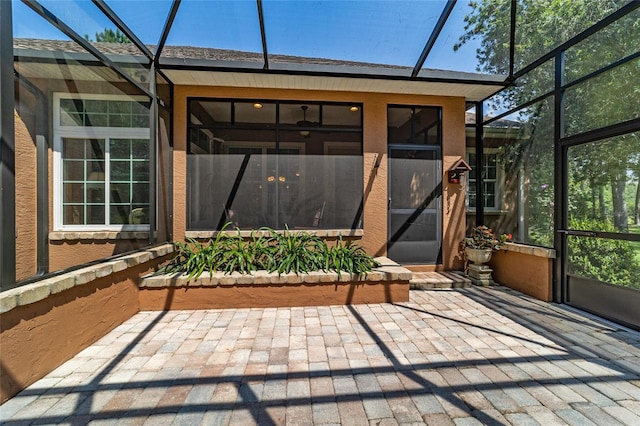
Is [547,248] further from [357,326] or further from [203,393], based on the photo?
[203,393]

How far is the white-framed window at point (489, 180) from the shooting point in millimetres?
4773

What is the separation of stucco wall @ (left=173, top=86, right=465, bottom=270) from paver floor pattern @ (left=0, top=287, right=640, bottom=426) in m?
1.77

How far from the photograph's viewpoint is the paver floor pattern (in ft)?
5.39

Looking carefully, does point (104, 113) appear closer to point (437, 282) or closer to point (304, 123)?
point (304, 123)

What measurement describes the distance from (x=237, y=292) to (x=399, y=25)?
421cm

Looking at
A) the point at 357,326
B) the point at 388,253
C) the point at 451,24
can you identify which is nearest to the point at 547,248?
the point at 388,253

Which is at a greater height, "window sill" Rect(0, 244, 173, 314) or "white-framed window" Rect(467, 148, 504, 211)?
"white-framed window" Rect(467, 148, 504, 211)

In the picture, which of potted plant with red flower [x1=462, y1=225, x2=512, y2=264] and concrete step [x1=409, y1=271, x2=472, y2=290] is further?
potted plant with red flower [x1=462, y1=225, x2=512, y2=264]

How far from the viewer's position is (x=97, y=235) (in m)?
3.74

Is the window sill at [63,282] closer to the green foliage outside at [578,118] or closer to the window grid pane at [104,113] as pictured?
the window grid pane at [104,113]

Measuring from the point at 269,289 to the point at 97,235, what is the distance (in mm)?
2562

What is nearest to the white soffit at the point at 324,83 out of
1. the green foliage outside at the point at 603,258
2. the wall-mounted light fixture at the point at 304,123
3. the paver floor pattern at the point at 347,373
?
the wall-mounted light fixture at the point at 304,123

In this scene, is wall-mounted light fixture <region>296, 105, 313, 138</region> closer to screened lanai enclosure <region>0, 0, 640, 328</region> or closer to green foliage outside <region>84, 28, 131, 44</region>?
screened lanai enclosure <region>0, 0, 640, 328</region>

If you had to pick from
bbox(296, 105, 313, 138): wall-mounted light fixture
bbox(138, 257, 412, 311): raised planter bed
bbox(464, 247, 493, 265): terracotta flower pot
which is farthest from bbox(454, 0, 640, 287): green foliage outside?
bbox(296, 105, 313, 138): wall-mounted light fixture
